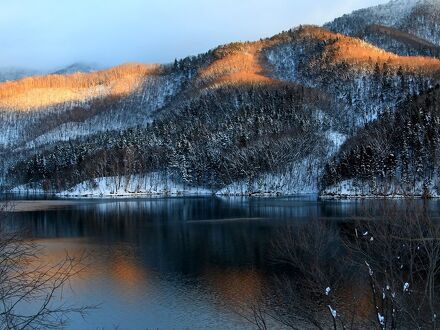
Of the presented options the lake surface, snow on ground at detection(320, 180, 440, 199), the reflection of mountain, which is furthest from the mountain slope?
the reflection of mountain

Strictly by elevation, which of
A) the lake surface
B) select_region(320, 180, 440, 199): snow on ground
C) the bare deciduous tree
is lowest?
the lake surface

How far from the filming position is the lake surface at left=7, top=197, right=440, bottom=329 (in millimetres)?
26828

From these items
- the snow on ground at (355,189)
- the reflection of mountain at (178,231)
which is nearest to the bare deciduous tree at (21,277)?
the reflection of mountain at (178,231)

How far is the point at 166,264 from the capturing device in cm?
3916

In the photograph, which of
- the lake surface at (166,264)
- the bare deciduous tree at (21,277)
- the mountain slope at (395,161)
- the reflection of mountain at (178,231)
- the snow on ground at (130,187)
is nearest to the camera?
the bare deciduous tree at (21,277)

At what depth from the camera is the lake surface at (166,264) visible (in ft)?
88.0

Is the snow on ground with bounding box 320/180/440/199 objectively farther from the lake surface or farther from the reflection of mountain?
the reflection of mountain

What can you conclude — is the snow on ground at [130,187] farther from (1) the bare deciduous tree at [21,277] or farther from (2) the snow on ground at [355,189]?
(1) the bare deciduous tree at [21,277]

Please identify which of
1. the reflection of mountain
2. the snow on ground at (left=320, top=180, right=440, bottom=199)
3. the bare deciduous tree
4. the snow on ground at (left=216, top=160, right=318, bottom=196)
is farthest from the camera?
the snow on ground at (left=216, top=160, right=318, bottom=196)

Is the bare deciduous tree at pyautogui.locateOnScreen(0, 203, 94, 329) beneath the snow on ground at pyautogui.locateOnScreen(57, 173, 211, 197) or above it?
above

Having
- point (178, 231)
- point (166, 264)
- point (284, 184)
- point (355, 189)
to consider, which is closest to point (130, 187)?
point (284, 184)

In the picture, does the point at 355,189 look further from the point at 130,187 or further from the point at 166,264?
the point at 166,264

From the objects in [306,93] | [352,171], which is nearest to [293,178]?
[352,171]

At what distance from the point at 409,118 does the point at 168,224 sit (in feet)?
265
